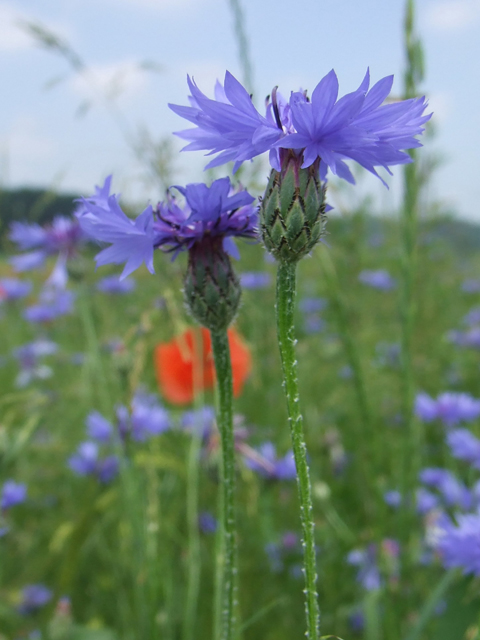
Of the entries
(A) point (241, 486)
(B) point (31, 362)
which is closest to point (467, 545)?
(A) point (241, 486)

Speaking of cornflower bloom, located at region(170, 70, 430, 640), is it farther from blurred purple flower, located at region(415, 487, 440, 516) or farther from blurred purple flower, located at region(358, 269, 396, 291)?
blurred purple flower, located at region(358, 269, 396, 291)

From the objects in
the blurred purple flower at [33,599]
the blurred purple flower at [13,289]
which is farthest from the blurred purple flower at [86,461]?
the blurred purple flower at [13,289]

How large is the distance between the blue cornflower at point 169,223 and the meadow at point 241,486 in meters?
0.04

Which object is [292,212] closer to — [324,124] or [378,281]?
[324,124]

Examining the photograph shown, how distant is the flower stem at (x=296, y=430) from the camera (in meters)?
0.38

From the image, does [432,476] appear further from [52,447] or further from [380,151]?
[380,151]

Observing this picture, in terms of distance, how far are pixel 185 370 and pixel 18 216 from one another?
48.9 inches

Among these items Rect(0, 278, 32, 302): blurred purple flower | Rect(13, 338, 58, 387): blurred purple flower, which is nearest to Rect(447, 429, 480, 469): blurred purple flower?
Rect(13, 338, 58, 387): blurred purple flower

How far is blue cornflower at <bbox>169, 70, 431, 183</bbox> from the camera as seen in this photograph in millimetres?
386

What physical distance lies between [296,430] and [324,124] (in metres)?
0.21

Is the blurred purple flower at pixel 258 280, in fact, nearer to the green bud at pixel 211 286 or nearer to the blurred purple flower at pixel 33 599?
the blurred purple flower at pixel 33 599

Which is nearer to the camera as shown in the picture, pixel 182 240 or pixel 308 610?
pixel 308 610

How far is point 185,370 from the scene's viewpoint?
5.12ft

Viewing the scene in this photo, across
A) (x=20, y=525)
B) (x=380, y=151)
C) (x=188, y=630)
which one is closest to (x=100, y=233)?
(x=380, y=151)
